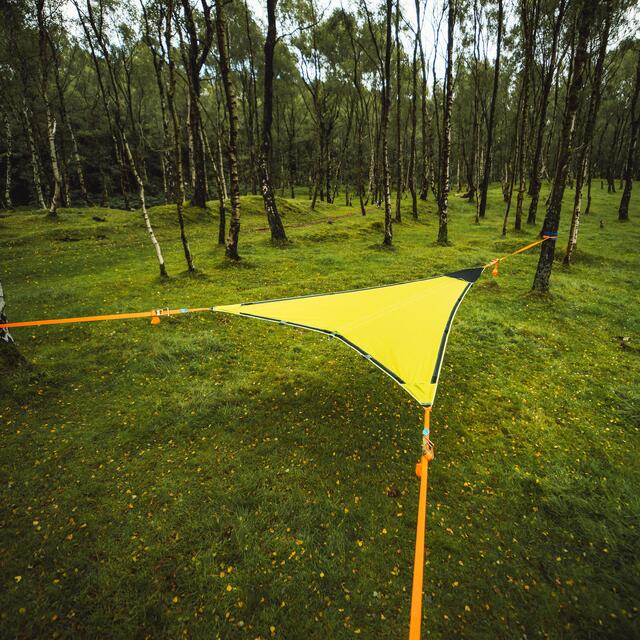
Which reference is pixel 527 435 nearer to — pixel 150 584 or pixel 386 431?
pixel 386 431

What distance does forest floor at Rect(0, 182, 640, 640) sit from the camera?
3.36m

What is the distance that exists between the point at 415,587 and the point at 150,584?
2876 mm

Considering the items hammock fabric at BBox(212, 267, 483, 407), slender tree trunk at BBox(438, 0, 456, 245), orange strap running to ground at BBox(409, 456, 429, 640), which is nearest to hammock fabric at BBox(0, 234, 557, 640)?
hammock fabric at BBox(212, 267, 483, 407)

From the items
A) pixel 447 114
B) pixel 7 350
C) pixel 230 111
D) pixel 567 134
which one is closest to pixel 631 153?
pixel 447 114

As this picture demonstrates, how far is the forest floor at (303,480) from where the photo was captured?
3.36 m

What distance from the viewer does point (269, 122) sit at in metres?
15.0

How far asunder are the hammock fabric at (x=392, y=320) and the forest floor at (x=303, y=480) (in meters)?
1.65

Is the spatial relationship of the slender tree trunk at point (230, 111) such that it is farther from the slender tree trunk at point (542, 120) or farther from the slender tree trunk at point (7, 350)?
the slender tree trunk at point (542, 120)

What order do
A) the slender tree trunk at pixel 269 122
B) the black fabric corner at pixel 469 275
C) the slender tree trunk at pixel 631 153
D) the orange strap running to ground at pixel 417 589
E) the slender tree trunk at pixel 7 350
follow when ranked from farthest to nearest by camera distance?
the slender tree trunk at pixel 631 153 → the slender tree trunk at pixel 269 122 → the black fabric corner at pixel 469 275 → the slender tree trunk at pixel 7 350 → the orange strap running to ground at pixel 417 589

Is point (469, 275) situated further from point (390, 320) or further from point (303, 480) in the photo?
point (303, 480)

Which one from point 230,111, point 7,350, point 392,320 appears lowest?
point 7,350

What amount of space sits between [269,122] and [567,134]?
11526mm

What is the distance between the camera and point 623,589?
354 centimetres

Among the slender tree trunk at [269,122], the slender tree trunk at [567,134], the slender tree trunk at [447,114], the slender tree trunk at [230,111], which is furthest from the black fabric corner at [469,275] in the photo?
the slender tree trunk at [269,122]
